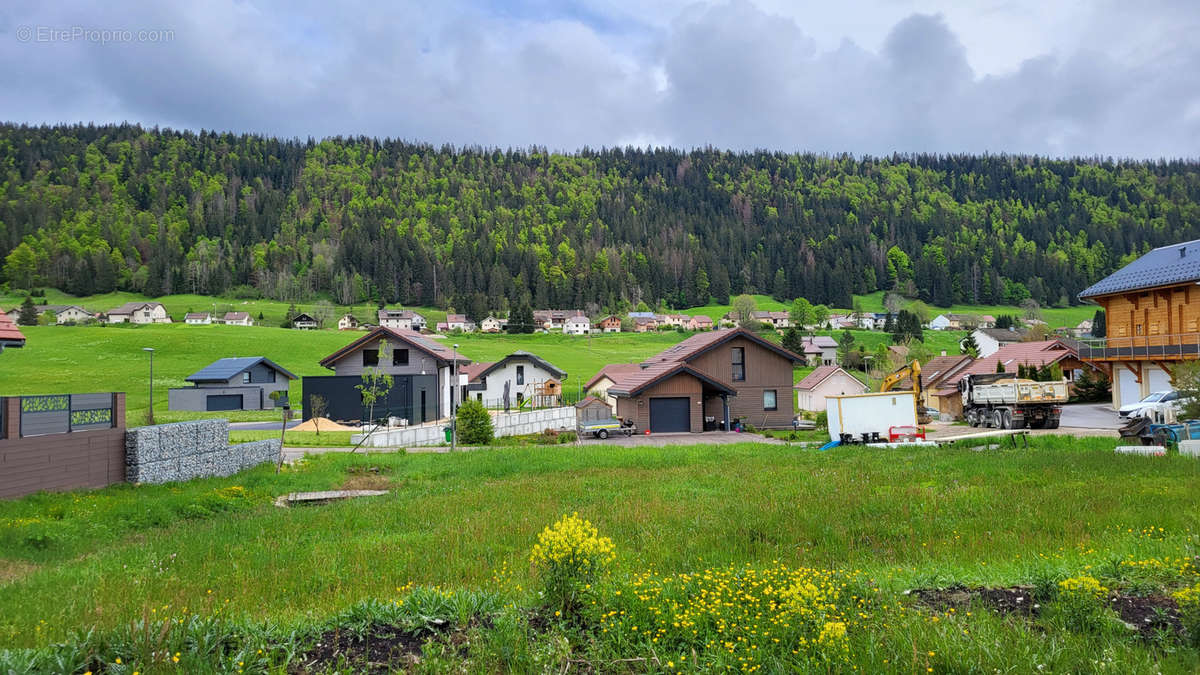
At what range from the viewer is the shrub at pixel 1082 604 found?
5395mm

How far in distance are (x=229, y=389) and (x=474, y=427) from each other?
3363 cm

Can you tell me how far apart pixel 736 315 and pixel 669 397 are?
10863 centimetres

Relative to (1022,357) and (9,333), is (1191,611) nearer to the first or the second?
(9,333)

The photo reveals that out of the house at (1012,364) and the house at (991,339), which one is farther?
the house at (991,339)

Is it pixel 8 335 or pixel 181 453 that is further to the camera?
pixel 181 453

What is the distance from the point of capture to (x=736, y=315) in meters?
146

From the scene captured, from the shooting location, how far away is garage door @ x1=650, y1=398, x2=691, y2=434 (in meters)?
40.3

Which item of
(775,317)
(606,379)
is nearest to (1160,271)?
(606,379)

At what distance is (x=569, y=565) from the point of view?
5.85 metres

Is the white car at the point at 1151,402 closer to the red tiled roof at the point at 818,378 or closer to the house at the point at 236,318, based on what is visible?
the red tiled roof at the point at 818,378

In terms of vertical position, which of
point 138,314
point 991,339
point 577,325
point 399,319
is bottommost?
point 991,339

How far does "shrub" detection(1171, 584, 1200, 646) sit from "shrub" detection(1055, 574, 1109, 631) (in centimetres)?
52

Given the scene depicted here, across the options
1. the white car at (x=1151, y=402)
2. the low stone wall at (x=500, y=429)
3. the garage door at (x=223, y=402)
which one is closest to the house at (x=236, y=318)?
the garage door at (x=223, y=402)

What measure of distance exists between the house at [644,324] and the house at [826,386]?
269 ft
